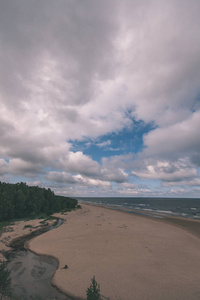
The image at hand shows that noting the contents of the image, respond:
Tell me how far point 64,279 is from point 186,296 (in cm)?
964

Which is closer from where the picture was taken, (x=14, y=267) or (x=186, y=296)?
(x=186, y=296)


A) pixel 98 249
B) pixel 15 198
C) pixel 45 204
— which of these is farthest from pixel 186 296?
pixel 45 204

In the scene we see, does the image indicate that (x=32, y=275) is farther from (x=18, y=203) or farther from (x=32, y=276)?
(x=18, y=203)

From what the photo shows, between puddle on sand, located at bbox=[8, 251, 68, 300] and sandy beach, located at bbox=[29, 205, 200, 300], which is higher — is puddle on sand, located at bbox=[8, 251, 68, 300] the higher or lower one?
the lower one

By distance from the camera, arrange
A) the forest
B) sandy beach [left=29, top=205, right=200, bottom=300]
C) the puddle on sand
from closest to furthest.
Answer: the puddle on sand < sandy beach [left=29, top=205, right=200, bottom=300] < the forest

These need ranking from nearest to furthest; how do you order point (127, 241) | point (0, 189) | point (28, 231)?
1. point (127, 241)
2. point (28, 231)
3. point (0, 189)

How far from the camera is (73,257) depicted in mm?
17281

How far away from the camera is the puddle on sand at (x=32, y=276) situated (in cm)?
1119

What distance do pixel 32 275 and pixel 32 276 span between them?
21 centimetres

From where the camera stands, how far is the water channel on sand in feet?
36.7

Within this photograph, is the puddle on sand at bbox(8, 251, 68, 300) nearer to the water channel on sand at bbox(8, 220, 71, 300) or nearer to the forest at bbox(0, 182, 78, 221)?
the water channel on sand at bbox(8, 220, 71, 300)

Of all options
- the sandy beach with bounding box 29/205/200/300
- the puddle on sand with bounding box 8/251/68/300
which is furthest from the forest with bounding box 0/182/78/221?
the puddle on sand with bounding box 8/251/68/300

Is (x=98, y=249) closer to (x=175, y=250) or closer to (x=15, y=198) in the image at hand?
(x=175, y=250)

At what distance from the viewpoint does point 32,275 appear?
13.9m
